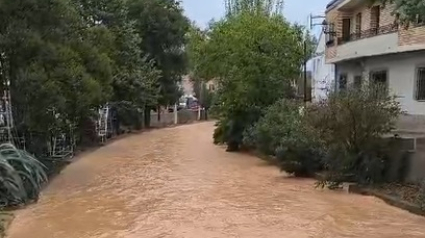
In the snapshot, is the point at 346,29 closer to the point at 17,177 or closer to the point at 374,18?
the point at 374,18

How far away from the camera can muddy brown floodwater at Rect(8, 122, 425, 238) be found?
11438 mm

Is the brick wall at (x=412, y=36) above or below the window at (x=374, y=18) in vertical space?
below

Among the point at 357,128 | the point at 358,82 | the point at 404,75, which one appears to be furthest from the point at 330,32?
the point at 357,128

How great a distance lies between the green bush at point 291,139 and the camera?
1791cm

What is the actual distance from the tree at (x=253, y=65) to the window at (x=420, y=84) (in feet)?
19.9

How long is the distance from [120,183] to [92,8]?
13.2 metres

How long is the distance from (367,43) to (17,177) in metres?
13.3

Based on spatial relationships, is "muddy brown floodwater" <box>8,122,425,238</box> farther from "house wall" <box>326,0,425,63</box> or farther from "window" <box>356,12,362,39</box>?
"window" <box>356,12,362,39</box>

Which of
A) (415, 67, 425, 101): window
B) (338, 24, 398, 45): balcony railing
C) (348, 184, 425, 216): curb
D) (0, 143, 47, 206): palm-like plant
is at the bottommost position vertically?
(348, 184, 425, 216): curb

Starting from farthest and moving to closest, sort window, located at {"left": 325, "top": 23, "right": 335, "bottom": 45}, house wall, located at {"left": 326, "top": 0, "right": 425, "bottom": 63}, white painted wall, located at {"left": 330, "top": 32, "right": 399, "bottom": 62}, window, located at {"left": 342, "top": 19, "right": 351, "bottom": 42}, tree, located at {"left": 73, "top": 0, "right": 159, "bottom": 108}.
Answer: tree, located at {"left": 73, "top": 0, "right": 159, "bottom": 108}, window, located at {"left": 325, "top": 23, "right": 335, "bottom": 45}, window, located at {"left": 342, "top": 19, "right": 351, "bottom": 42}, white painted wall, located at {"left": 330, "top": 32, "right": 399, "bottom": 62}, house wall, located at {"left": 326, "top": 0, "right": 425, "bottom": 63}

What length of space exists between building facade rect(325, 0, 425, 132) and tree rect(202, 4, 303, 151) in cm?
211

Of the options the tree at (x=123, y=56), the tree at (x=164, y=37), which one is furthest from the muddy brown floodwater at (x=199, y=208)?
the tree at (x=164, y=37)

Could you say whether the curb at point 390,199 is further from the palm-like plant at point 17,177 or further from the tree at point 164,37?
the tree at point 164,37

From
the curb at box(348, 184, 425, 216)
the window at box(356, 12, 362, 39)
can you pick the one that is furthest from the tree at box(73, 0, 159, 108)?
the curb at box(348, 184, 425, 216)
